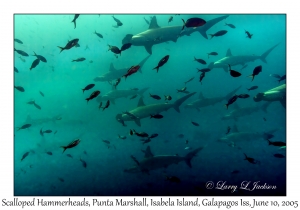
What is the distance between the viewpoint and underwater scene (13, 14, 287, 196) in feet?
30.0

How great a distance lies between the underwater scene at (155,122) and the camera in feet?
30.0

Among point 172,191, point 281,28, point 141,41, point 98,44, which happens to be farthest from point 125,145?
point 281,28

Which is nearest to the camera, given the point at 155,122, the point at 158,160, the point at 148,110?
the point at 158,160

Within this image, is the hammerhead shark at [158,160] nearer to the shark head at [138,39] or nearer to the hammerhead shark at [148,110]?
A: the hammerhead shark at [148,110]

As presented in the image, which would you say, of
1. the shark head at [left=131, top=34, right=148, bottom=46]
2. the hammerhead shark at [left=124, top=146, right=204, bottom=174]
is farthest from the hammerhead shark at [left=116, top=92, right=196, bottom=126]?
the shark head at [left=131, top=34, right=148, bottom=46]

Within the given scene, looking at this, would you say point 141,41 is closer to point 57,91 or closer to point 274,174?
point 274,174

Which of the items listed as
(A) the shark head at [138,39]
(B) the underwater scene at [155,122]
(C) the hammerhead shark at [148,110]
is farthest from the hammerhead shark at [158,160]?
(A) the shark head at [138,39]

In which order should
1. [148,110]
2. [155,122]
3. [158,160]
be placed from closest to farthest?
[158,160] → [148,110] → [155,122]

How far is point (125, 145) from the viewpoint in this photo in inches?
942

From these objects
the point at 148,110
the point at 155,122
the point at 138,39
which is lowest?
the point at 148,110

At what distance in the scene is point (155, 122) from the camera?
32.3 metres

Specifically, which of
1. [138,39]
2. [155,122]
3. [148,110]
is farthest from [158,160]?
[155,122]

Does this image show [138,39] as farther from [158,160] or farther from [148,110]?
[158,160]

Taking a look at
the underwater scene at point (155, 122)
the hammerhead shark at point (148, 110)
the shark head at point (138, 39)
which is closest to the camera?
the underwater scene at point (155, 122)
